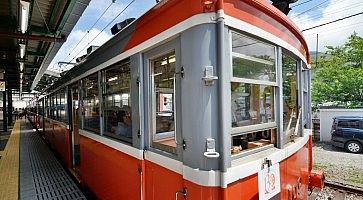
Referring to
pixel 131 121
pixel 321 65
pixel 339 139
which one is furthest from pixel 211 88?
pixel 321 65

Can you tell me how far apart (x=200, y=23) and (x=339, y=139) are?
1182 cm

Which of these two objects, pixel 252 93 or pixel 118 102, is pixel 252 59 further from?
pixel 118 102

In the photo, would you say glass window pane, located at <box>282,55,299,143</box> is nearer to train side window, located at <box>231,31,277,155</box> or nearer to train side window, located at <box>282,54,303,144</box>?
train side window, located at <box>282,54,303,144</box>

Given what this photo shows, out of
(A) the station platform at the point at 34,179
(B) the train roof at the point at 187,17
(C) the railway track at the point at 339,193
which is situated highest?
(B) the train roof at the point at 187,17

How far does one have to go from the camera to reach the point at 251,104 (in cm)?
224

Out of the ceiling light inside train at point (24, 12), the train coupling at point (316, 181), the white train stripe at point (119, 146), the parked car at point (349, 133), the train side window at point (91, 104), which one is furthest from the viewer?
the parked car at point (349, 133)

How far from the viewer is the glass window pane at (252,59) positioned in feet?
6.29

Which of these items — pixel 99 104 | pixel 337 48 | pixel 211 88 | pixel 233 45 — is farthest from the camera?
pixel 337 48

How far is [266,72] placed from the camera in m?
2.31

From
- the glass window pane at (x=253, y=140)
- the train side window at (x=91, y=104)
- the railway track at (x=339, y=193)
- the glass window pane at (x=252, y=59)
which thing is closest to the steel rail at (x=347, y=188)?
the railway track at (x=339, y=193)

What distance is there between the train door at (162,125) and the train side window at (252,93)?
1.48ft

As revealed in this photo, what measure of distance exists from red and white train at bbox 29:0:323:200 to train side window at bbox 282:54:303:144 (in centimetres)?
1

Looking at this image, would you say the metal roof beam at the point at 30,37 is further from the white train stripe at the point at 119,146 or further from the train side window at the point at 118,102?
the train side window at the point at 118,102

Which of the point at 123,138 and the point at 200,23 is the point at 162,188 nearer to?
the point at 123,138
